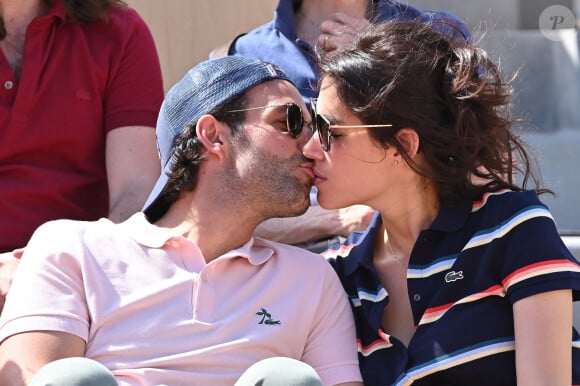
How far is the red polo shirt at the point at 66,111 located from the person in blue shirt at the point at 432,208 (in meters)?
0.83

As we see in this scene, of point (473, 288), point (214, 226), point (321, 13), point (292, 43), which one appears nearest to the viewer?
point (473, 288)

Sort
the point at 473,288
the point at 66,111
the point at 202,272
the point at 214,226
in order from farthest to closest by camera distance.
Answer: the point at 66,111 < the point at 214,226 < the point at 202,272 < the point at 473,288

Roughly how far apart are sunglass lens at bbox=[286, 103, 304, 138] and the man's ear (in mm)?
180

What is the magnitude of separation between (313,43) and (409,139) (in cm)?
101

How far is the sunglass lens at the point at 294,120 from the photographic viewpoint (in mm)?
3053

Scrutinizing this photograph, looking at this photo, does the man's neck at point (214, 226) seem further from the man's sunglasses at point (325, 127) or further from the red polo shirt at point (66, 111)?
the red polo shirt at point (66, 111)

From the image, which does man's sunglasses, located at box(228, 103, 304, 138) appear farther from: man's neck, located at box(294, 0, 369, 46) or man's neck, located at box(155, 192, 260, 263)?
man's neck, located at box(294, 0, 369, 46)

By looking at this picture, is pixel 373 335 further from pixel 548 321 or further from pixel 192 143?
pixel 192 143

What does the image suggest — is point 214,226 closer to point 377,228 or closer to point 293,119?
point 293,119

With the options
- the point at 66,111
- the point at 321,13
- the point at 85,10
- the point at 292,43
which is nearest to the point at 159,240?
the point at 66,111

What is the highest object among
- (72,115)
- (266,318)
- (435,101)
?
(435,101)

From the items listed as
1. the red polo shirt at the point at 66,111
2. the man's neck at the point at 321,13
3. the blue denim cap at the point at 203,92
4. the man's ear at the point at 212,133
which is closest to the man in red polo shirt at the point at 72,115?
the red polo shirt at the point at 66,111

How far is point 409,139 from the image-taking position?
9.64ft

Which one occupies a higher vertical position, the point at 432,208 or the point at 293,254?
the point at 432,208
